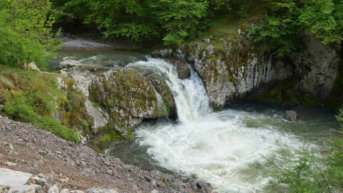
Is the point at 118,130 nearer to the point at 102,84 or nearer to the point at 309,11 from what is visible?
the point at 102,84

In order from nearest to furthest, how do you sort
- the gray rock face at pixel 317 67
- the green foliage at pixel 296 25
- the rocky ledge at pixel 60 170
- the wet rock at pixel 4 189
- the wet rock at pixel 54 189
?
the wet rock at pixel 4 189
the wet rock at pixel 54 189
the rocky ledge at pixel 60 170
the green foliage at pixel 296 25
the gray rock face at pixel 317 67

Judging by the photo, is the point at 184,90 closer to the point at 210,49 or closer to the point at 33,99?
the point at 210,49

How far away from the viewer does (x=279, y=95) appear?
777 inches

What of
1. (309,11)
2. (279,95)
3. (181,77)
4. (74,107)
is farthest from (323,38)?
(74,107)

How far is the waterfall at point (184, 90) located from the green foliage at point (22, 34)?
4.11 metres

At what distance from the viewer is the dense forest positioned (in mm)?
11711

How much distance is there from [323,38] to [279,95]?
11.9ft

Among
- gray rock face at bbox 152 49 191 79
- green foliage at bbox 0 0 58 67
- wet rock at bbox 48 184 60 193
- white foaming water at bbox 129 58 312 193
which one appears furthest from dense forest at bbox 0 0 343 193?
wet rock at bbox 48 184 60 193

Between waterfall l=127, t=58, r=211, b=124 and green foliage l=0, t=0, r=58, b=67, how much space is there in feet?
13.5

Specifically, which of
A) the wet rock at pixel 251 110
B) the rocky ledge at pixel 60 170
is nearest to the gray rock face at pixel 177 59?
the wet rock at pixel 251 110

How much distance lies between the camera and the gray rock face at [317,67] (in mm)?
18648

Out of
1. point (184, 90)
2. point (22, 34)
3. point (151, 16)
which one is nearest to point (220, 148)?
point (184, 90)

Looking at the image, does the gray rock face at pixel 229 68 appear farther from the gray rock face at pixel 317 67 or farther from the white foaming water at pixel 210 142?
the gray rock face at pixel 317 67

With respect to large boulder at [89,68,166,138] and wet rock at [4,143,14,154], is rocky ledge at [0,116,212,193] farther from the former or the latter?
large boulder at [89,68,166,138]
